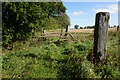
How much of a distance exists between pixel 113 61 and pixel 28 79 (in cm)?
351

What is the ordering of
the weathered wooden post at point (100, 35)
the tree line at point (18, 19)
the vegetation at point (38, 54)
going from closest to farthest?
the vegetation at point (38, 54) → the weathered wooden post at point (100, 35) → the tree line at point (18, 19)

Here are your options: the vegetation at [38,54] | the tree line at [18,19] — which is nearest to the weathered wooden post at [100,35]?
the vegetation at [38,54]

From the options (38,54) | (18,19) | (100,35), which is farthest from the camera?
(18,19)

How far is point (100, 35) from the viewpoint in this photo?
12.7ft

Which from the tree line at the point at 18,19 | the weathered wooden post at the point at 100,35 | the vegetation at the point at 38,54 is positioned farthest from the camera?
the tree line at the point at 18,19

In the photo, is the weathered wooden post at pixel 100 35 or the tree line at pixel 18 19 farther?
the tree line at pixel 18 19

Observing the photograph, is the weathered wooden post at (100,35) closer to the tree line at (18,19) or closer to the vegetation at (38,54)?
the vegetation at (38,54)

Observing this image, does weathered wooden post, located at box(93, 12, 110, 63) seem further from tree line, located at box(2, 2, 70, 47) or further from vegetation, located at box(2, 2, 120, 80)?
tree line, located at box(2, 2, 70, 47)

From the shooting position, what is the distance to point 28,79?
3.53 m

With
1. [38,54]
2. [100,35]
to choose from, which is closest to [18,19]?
[38,54]

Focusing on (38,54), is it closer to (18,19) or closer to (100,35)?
(18,19)

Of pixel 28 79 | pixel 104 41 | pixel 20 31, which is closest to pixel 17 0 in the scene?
pixel 20 31

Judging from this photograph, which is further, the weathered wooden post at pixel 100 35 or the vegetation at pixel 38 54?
the weathered wooden post at pixel 100 35

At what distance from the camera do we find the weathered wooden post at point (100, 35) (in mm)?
3783
